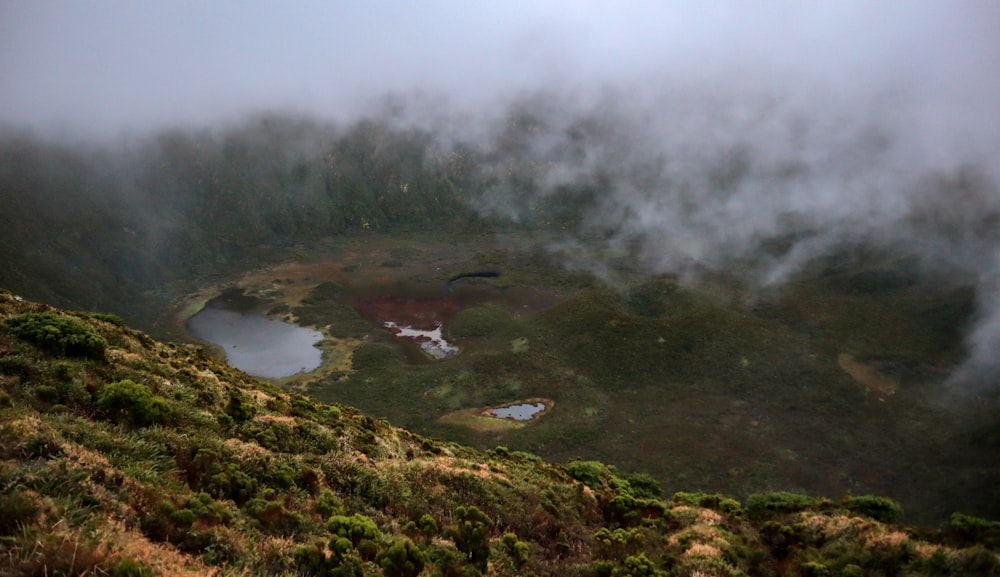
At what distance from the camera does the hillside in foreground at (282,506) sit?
39.1 ft

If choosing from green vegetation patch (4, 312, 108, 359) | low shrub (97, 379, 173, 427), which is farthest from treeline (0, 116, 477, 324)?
low shrub (97, 379, 173, 427)

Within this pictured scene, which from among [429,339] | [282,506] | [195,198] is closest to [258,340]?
[429,339]

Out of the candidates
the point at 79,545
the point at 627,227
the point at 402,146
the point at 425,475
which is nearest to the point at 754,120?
the point at 627,227

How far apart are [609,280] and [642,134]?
85944 millimetres

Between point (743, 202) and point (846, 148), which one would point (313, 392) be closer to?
point (743, 202)

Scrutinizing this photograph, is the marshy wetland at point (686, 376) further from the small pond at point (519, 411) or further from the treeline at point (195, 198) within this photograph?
the treeline at point (195, 198)

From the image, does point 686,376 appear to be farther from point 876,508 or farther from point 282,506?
point 282,506

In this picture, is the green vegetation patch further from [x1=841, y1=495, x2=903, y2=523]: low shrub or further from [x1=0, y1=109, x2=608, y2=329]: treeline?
[x1=0, y1=109, x2=608, y2=329]: treeline

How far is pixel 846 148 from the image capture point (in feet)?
489

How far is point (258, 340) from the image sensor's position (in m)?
95.3

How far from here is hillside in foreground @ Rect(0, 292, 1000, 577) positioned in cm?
1192

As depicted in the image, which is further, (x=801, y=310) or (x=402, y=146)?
(x=402, y=146)

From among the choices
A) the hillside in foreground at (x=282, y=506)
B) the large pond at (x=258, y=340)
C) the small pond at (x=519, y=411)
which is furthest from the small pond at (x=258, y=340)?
the hillside in foreground at (x=282, y=506)

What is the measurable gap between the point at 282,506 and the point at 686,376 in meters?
68.2
